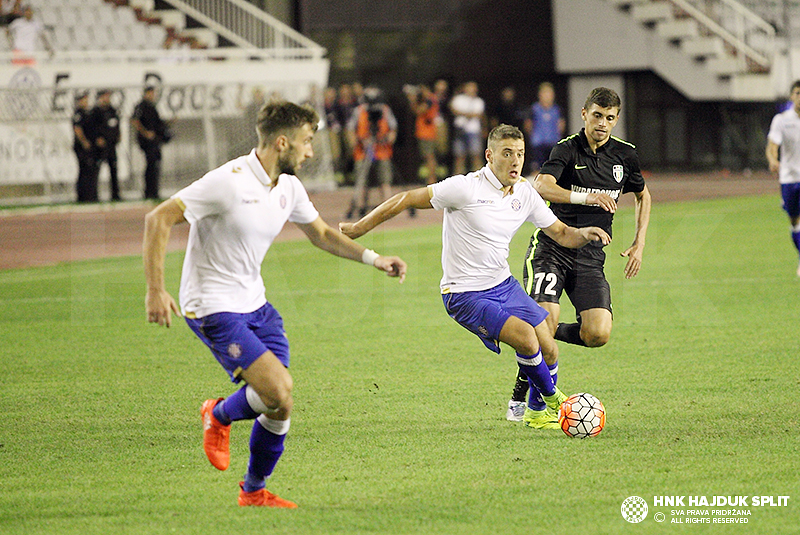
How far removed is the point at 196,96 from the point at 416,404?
1969cm

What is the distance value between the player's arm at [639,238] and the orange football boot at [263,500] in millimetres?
3305

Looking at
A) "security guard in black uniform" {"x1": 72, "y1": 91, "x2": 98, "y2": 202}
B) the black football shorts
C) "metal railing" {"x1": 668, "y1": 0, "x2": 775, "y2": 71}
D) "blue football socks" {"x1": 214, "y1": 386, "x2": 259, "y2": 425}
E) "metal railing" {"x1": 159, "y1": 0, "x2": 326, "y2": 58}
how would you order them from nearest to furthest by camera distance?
1. "blue football socks" {"x1": 214, "y1": 386, "x2": 259, "y2": 425}
2. the black football shorts
3. "security guard in black uniform" {"x1": 72, "y1": 91, "x2": 98, "y2": 202}
4. "metal railing" {"x1": 159, "y1": 0, "x2": 326, "y2": 58}
5. "metal railing" {"x1": 668, "y1": 0, "x2": 775, "y2": 71}

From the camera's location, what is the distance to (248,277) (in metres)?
5.42

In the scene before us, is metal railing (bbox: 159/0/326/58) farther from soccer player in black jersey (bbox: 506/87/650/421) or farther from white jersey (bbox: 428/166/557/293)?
white jersey (bbox: 428/166/557/293)

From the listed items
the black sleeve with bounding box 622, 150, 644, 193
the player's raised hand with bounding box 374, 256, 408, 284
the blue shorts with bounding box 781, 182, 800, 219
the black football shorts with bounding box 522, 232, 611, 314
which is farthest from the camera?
the blue shorts with bounding box 781, 182, 800, 219

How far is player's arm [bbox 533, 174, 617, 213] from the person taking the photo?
23.8ft

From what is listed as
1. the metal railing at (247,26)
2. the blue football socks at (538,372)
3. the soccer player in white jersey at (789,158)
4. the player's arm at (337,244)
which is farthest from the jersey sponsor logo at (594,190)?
the metal railing at (247,26)

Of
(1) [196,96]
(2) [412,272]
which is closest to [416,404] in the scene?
(2) [412,272]

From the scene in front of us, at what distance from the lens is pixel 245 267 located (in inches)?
212

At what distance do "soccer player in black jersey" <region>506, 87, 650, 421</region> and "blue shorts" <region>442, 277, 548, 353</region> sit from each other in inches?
19.0

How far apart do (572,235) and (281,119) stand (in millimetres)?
2522

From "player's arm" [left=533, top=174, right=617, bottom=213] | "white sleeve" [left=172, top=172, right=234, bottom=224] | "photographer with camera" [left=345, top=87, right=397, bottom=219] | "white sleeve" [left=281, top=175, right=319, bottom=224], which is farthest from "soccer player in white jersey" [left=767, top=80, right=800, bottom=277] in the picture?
"white sleeve" [left=172, top=172, right=234, bottom=224]

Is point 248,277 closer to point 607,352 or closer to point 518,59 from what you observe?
point 607,352

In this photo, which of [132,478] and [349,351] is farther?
[349,351]
